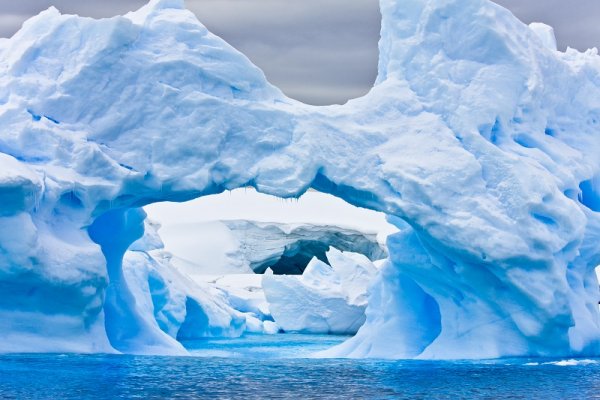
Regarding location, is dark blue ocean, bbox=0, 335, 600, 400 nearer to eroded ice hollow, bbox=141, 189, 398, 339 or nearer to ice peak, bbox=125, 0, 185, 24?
ice peak, bbox=125, 0, 185, 24

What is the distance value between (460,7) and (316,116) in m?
2.98

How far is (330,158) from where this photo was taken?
14203 mm

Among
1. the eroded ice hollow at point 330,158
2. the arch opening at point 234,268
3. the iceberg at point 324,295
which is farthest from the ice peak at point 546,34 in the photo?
the iceberg at point 324,295

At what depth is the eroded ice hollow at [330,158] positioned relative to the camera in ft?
44.7

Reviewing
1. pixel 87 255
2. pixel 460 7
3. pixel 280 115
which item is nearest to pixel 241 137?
pixel 280 115

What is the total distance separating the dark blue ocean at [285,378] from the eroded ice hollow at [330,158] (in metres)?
0.94

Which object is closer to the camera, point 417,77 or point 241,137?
point 241,137

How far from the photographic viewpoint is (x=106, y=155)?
1394 centimetres

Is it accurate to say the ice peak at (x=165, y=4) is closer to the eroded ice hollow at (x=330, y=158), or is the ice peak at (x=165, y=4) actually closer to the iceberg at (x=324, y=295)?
the eroded ice hollow at (x=330, y=158)

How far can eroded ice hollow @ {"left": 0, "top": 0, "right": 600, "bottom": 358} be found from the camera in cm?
1362

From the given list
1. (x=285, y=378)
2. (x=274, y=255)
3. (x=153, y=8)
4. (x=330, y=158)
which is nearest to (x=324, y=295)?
(x=274, y=255)

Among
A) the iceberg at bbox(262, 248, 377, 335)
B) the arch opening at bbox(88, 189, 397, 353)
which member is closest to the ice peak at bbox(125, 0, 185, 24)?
the arch opening at bbox(88, 189, 397, 353)

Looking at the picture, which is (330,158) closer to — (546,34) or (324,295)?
(546,34)

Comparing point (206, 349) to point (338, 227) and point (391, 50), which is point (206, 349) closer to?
point (391, 50)
